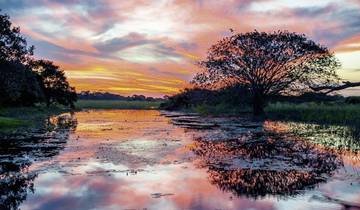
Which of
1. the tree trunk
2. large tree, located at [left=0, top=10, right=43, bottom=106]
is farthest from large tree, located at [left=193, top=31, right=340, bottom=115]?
large tree, located at [left=0, top=10, right=43, bottom=106]

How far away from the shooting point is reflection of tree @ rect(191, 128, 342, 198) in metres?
13.5

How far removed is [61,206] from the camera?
10961 mm

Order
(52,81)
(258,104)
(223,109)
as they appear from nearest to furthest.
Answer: (258,104), (223,109), (52,81)

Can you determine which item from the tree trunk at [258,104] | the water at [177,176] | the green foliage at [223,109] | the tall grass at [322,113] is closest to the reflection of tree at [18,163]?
the water at [177,176]

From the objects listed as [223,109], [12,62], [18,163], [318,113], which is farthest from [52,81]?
Answer: [18,163]

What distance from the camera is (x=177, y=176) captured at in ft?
50.5

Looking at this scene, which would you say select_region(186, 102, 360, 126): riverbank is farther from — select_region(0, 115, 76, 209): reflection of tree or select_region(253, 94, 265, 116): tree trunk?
select_region(0, 115, 76, 209): reflection of tree

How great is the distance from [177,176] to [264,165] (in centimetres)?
423

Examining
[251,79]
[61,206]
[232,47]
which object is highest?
[232,47]

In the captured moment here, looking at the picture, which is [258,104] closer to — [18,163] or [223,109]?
[223,109]

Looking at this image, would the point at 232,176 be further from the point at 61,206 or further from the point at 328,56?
the point at 328,56

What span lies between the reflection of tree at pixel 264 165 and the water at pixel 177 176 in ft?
0.10

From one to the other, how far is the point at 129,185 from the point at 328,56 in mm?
56734

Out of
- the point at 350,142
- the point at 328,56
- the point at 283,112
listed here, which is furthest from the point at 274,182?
the point at 328,56
